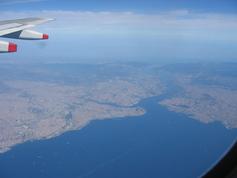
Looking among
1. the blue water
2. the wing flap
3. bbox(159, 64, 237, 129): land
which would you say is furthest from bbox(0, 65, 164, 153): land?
the wing flap

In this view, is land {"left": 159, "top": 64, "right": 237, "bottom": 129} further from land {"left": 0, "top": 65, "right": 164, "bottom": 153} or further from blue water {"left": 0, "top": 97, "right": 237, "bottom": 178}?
land {"left": 0, "top": 65, "right": 164, "bottom": 153}

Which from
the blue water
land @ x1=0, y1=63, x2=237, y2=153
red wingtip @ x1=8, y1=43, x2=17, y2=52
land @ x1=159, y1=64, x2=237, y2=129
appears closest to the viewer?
red wingtip @ x1=8, y1=43, x2=17, y2=52

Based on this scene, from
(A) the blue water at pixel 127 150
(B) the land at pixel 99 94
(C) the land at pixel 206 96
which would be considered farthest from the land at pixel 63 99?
(C) the land at pixel 206 96

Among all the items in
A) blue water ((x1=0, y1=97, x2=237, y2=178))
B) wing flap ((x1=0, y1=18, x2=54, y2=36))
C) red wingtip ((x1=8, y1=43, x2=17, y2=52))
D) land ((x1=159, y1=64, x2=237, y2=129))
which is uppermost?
wing flap ((x1=0, y1=18, x2=54, y2=36))

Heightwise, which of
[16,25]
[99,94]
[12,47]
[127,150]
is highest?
[16,25]

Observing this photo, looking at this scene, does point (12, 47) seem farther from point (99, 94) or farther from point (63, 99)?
point (99, 94)

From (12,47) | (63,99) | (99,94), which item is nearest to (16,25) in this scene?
(12,47)

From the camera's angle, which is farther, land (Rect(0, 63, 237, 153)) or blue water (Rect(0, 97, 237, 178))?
land (Rect(0, 63, 237, 153))

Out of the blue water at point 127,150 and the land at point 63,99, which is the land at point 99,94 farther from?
the blue water at point 127,150

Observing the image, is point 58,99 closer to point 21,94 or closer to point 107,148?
point 21,94
